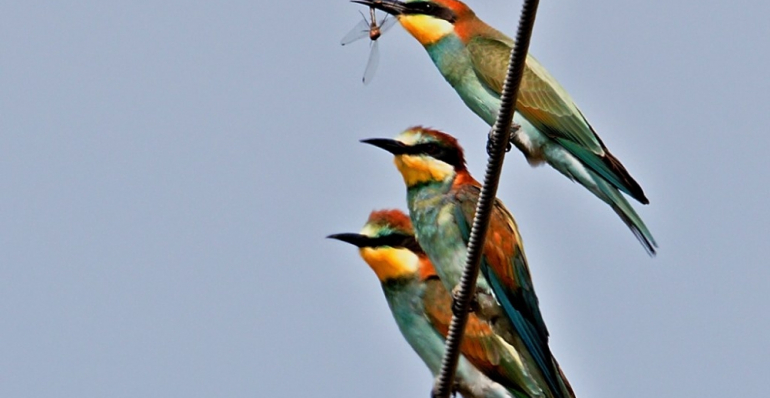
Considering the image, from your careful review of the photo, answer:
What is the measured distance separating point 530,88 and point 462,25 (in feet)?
1.34

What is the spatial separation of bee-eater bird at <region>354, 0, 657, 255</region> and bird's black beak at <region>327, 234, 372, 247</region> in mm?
645

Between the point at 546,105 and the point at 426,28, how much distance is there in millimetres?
619

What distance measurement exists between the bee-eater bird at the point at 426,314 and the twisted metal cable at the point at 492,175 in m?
0.77

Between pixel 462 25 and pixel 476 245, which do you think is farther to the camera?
pixel 462 25

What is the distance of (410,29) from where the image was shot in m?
5.72

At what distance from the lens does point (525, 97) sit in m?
5.37

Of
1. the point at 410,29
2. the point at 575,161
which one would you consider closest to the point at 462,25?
the point at 410,29

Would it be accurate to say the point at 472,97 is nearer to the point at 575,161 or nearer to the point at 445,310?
the point at 575,161

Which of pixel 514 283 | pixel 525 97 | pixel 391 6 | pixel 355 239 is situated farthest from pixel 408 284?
pixel 391 6

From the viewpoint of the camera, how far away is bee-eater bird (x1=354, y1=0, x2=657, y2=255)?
504cm

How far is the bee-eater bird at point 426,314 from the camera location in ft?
15.9

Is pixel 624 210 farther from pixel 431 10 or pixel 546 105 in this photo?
pixel 431 10

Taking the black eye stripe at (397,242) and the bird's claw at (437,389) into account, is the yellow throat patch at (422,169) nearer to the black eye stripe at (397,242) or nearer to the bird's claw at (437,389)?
the black eye stripe at (397,242)

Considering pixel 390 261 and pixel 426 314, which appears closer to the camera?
pixel 426 314
